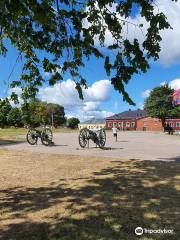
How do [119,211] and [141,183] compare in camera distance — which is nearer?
[119,211]

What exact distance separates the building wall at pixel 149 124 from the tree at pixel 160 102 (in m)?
22.7

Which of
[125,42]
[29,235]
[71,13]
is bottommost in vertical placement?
[29,235]

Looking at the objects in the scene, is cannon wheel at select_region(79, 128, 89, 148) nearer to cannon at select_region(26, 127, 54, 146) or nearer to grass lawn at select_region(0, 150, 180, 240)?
cannon at select_region(26, 127, 54, 146)

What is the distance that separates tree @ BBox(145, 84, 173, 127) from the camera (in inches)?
3369

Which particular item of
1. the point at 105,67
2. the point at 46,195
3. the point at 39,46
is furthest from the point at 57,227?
the point at 39,46

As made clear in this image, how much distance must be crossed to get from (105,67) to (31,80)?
316cm

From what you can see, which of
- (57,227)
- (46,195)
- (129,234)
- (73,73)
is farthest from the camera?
(73,73)

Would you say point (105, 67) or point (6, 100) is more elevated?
point (105, 67)

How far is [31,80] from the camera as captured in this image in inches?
457

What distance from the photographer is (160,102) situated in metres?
86.2

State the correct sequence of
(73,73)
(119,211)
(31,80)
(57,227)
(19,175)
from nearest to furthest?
(57,227)
(119,211)
(73,73)
(31,80)
(19,175)

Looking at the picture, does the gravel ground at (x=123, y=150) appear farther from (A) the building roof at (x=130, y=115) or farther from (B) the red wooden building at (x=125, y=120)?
(A) the building roof at (x=130, y=115)

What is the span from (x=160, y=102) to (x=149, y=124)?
Result: 28523 mm

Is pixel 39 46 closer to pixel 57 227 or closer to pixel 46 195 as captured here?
pixel 46 195
